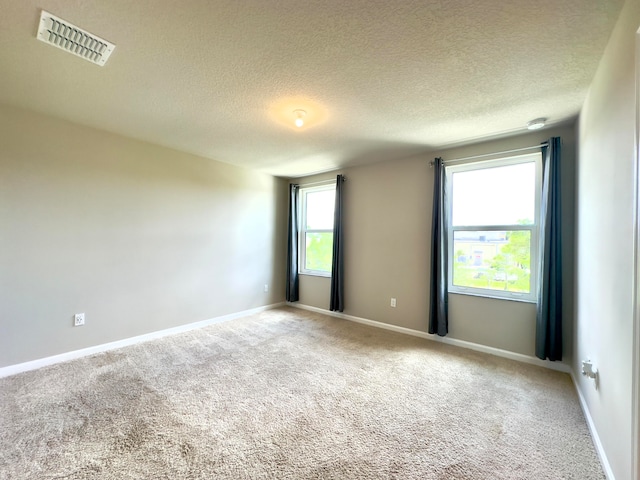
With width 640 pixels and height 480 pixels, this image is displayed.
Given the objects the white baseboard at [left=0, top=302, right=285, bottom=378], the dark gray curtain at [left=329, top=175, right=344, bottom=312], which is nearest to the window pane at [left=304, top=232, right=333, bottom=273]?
the dark gray curtain at [left=329, top=175, right=344, bottom=312]

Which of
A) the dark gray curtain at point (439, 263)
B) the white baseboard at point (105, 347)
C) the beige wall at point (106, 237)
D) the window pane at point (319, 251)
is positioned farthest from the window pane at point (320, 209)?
the white baseboard at point (105, 347)

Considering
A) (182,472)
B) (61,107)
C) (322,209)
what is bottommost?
(182,472)

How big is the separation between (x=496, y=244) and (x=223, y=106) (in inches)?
126

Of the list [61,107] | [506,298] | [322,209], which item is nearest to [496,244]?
[506,298]

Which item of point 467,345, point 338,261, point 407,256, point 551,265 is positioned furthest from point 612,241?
point 338,261

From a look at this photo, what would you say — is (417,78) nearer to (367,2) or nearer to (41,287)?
(367,2)

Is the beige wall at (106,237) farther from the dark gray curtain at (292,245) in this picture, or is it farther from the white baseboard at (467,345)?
the white baseboard at (467,345)

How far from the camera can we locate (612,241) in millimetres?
1522

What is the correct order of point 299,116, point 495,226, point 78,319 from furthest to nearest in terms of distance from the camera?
point 495,226 → point 78,319 → point 299,116

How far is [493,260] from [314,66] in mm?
2809

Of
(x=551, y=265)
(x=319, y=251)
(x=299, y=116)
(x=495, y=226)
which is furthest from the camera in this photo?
(x=319, y=251)

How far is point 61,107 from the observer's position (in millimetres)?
2484

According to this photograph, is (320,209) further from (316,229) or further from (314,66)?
(314,66)

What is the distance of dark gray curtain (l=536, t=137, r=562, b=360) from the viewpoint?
2680 mm
